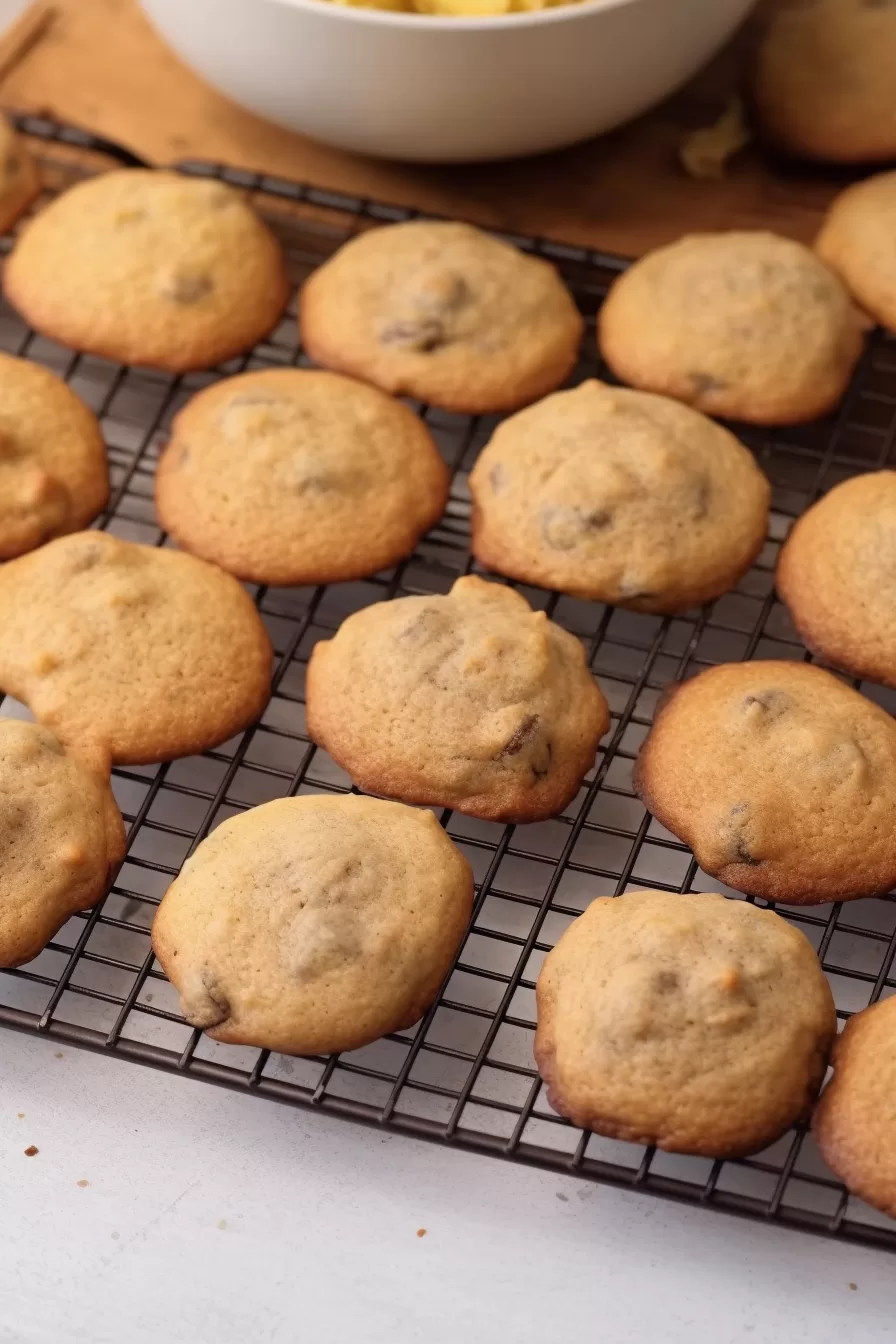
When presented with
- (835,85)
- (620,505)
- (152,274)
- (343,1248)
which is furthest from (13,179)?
(343,1248)

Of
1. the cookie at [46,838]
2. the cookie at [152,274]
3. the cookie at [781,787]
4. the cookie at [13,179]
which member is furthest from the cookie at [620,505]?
the cookie at [13,179]

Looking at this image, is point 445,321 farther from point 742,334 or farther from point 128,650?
point 128,650

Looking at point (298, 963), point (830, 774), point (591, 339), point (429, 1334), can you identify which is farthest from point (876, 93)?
point (429, 1334)

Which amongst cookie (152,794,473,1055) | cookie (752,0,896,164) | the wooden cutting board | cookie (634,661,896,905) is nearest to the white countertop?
cookie (152,794,473,1055)

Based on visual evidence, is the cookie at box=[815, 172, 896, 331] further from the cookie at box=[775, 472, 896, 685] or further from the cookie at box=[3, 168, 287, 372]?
the cookie at box=[3, 168, 287, 372]

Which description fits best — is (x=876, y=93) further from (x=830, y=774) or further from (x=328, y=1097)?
(x=328, y=1097)
